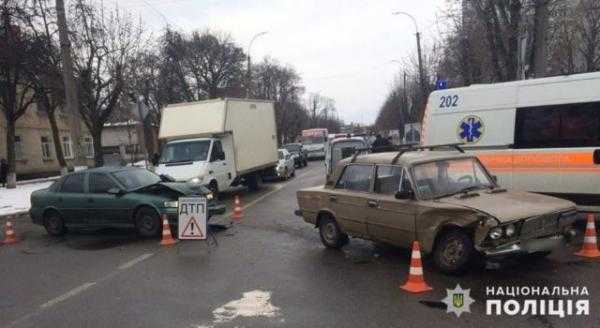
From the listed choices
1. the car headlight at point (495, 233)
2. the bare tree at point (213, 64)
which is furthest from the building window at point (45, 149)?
the car headlight at point (495, 233)

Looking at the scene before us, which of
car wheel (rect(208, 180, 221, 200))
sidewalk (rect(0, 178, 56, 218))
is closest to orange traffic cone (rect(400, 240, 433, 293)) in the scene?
car wheel (rect(208, 180, 221, 200))

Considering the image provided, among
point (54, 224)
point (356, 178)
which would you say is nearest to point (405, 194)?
point (356, 178)

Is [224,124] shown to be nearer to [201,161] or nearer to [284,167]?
[201,161]

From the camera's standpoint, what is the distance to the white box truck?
16.3m

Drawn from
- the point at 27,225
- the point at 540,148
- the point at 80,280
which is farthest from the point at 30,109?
the point at 540,148

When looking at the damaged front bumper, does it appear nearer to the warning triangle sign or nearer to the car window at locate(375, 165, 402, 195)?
the car window at locate(375, 165, 402, 195)

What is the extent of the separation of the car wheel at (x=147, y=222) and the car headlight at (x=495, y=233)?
707 cm

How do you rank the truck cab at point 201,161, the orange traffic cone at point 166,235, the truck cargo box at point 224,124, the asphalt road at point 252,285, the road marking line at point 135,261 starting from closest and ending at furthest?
the asphalt road at point 252,285 < the road marking line at point 135,261 < the orange traffic cone at point 166,235 < the truck cab at point 201,161 < the truck cargo box at point 224,124

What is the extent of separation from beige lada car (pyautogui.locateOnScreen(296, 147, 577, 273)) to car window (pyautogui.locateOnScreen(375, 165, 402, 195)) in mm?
14

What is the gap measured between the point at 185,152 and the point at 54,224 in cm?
532

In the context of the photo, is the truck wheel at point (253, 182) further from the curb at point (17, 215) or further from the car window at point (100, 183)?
the car window at point (100, 183)

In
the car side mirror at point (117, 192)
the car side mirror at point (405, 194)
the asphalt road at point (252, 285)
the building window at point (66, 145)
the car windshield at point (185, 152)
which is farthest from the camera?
the building window at point (66, 145)

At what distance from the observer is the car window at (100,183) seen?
38.5ft

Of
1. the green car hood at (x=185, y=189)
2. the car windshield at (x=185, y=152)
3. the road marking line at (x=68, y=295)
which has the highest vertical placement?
the car windshield at (x=185, y=152)
